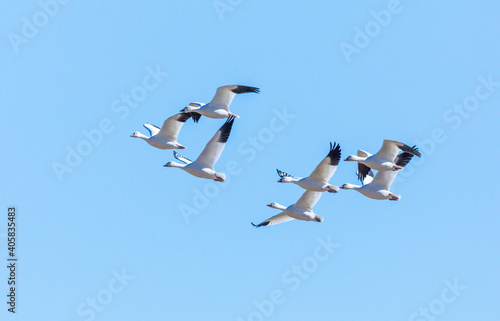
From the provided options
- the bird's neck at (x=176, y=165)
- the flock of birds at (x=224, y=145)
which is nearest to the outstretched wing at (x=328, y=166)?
the flock of birds at (x=224, y=145)

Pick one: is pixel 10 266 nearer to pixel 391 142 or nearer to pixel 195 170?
pixel 195 170

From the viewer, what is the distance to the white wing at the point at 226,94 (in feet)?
113

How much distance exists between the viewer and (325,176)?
3447 cm

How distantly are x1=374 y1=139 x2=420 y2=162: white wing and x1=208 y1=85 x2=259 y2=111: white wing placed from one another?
14.3 ft

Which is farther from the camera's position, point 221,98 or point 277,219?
point 277,219

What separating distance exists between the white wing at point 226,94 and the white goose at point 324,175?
10.3 feet

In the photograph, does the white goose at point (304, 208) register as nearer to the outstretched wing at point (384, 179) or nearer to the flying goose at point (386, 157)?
the outstretched wing at point (384, 179)

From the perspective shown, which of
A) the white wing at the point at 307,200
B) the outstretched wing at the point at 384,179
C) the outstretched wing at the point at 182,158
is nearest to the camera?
the outstretched wing at the point at 384,179

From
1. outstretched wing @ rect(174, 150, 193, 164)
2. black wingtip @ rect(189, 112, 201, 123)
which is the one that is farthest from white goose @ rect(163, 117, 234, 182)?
outstretched wing @ rect(174, 150, 193, 164)

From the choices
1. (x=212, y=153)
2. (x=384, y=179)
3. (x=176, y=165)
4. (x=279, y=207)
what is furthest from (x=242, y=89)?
(x=384, y=179)

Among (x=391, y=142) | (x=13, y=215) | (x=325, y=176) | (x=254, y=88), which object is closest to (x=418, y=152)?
(x=391, y=142)

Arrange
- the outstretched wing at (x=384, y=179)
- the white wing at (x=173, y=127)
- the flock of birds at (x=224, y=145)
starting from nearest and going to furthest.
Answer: the flock of birds at (x=224, y=145) → the white wing at (x=173, y=127) → the outstretched wing at (x=384, y=179)

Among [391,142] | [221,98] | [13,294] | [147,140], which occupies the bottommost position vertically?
[13,294]

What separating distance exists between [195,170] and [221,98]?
7.97ft
